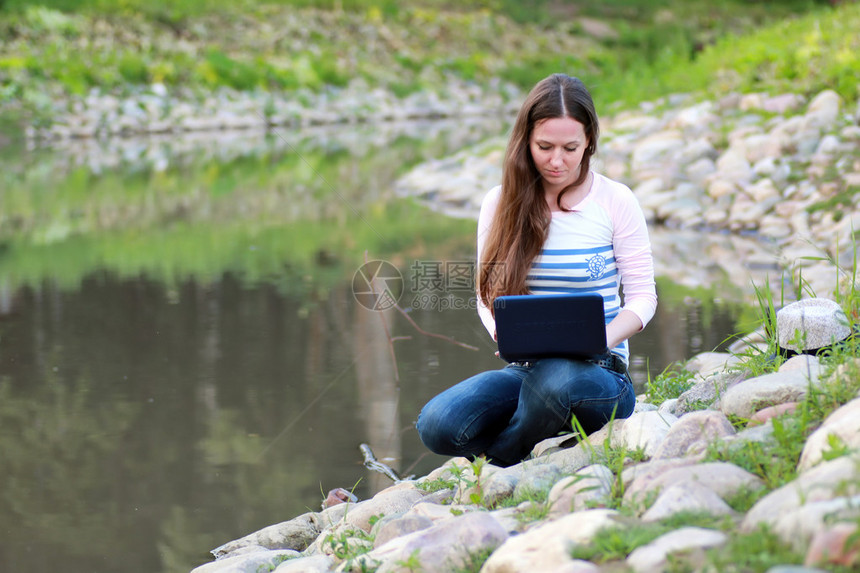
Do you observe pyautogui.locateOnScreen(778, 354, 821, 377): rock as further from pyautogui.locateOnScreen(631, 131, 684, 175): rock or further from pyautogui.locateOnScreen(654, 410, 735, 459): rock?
pyautogui.locateOnScreen(631, 131, 684, 175): rock

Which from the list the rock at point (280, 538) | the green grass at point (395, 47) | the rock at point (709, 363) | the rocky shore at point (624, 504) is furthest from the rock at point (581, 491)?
the green grass at point (395, 47)

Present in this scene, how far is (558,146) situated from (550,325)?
1.31 feet

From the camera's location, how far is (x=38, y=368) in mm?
3230

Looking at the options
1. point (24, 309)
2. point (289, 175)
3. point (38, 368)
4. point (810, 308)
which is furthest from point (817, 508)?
point (289, 175)

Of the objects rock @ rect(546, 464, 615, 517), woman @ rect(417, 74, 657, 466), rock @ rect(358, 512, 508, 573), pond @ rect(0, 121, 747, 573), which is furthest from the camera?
pond @ rect(0, 121, 747, 573)

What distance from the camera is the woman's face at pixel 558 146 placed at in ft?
7.03

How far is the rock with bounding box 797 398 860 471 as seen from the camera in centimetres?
150

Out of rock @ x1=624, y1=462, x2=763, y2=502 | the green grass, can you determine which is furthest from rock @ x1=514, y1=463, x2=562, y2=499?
the green grass

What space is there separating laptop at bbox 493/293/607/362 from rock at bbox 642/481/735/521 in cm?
55

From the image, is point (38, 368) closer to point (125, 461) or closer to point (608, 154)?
point (125, 461)

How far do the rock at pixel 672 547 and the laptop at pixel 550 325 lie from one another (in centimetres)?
69

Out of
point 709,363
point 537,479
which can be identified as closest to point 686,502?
point 537,479

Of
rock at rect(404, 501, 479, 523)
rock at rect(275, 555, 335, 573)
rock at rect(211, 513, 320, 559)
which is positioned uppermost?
rock at rect(404, 501, 479, 523)

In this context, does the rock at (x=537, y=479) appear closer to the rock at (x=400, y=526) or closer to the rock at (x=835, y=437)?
the rock at (x=400, y=526)
